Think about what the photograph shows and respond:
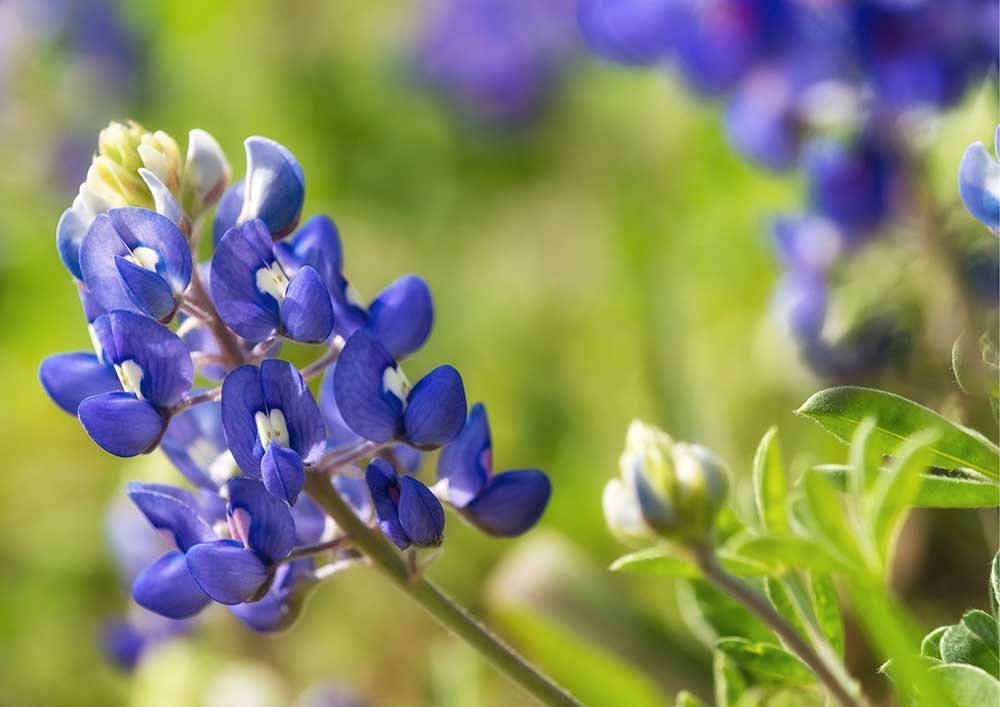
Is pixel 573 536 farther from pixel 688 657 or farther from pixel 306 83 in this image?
pixel 306 83

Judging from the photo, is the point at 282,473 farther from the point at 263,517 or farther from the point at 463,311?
the point at 463,311

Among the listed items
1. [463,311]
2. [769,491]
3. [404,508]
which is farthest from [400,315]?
[463,311]

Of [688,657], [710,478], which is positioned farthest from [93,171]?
[688,657]

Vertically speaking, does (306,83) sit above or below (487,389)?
above

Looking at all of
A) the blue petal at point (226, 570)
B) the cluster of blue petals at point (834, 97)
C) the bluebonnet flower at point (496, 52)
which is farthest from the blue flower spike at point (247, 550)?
the bluebonnet flower at point (496, 52)

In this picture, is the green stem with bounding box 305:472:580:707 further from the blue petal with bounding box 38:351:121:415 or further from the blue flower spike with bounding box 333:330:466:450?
the blue petal with bounding box 38:351:121:415

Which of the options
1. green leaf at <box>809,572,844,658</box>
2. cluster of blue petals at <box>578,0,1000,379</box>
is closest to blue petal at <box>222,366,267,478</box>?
green leaf at <box>809,572,844,658</box>
